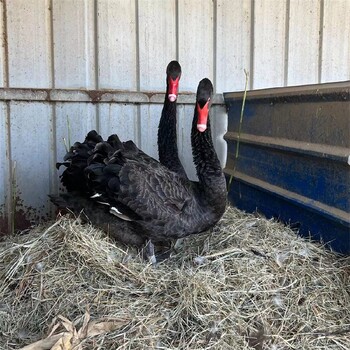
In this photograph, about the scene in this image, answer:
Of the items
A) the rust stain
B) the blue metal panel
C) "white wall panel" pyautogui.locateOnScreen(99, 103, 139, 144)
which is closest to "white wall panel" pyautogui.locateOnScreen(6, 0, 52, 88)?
the rust stain

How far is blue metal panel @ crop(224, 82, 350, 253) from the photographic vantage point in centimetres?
232

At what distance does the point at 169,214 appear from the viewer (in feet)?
7.80

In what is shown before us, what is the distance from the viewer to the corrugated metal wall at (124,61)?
320cm

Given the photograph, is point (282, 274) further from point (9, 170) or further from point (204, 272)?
point (9, 170)

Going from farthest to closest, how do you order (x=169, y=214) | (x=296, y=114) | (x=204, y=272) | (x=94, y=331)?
1. (x=296, y=114)
2. (x=169, y=214)
3. (x=204, y=272)
4. (x=94, y=331)

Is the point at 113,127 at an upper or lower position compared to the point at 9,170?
upper

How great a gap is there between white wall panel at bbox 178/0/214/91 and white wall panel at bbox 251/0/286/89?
400mm

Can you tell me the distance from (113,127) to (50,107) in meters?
0.48

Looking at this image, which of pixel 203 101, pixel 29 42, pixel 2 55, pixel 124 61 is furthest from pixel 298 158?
pixel 2 55

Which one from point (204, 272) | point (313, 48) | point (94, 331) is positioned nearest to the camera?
point (94, 331)

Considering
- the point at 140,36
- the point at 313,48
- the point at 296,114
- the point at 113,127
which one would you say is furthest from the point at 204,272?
the point at 313,48

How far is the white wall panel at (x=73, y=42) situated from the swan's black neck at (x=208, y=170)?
1.18 meters

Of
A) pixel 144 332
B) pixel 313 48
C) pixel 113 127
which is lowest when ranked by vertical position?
pixel 144 332

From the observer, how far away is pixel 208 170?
101 inches
